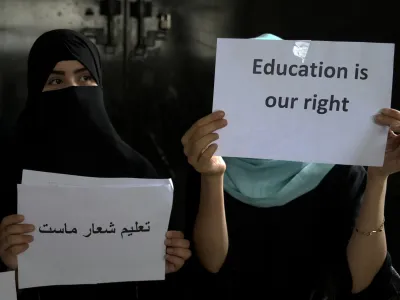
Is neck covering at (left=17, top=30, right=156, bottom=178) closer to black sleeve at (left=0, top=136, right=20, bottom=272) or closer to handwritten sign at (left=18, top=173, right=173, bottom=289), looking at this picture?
black sleeve at (left=0, top=136, right=20, bottom=272)

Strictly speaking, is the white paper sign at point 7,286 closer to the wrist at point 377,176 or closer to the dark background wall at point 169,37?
the dark background wall at point 169,37

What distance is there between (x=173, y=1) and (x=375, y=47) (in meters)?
0.70

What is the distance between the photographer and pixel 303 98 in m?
0.78

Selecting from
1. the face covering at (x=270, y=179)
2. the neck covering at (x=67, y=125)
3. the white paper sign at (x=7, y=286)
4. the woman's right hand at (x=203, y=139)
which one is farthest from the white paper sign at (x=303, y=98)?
the white paper sign at (x=7, y=286)

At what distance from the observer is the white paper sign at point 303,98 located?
2.50ft

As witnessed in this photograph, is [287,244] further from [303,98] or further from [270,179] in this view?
[303,98]

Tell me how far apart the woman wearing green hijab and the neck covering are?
0.27 m

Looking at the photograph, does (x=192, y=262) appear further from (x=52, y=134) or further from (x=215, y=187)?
(x=52, y=134)

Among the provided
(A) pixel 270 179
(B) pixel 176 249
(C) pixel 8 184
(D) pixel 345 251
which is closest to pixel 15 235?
(C) pixel 8 184

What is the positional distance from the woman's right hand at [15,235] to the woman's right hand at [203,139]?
35cm

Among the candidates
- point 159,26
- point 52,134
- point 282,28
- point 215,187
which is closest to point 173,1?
point 159,26

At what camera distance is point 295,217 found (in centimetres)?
99

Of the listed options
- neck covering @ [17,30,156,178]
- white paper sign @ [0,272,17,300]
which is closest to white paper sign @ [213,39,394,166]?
neck covering @ [17,30,156,178]

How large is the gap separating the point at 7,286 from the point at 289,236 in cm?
58
